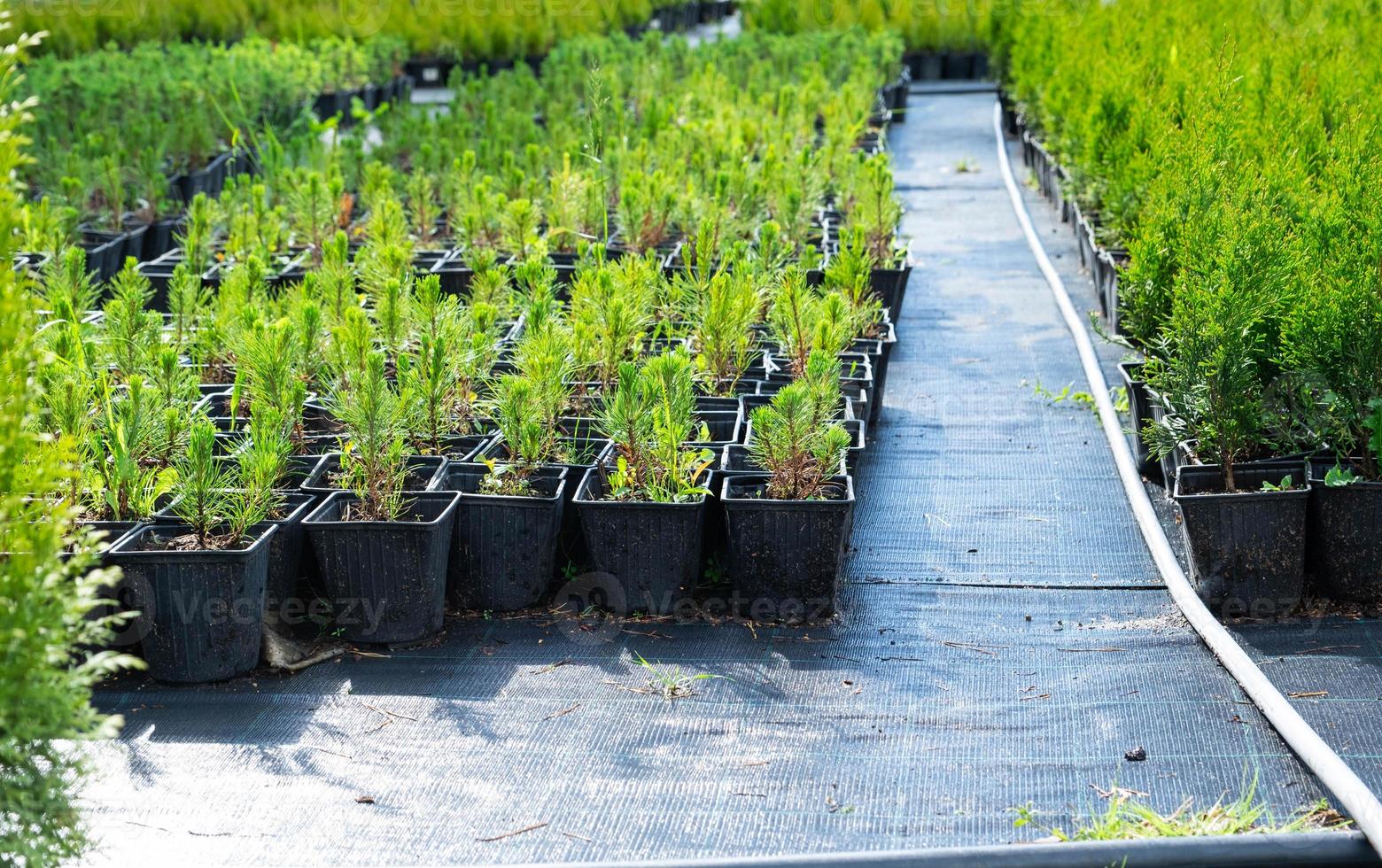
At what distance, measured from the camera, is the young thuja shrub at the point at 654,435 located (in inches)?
144

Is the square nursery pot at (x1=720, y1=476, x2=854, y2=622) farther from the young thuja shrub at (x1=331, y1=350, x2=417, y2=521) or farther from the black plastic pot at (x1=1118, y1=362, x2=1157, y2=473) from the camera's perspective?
the black plastic pot at (x1=1118, y1=362, x2=1157, y2=473)

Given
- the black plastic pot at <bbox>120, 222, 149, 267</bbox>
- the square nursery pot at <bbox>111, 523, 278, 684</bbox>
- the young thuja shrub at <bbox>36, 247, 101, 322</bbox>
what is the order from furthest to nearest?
the black plastic pot at <bbox>120, 222, 149, 267</bbox> < the young thuja shrub at <bbox>36, 247, 101, 322</bbox> < the square nursery pot at <bbox>111, 523, 278, 684</bbox>

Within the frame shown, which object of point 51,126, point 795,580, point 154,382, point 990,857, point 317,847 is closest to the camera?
point 990,857


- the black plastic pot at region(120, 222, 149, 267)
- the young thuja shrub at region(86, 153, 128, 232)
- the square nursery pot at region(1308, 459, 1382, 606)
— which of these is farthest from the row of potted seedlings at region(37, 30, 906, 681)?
the young thuja shrub at region(86, 153, 128, 232)

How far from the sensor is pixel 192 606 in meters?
3.21

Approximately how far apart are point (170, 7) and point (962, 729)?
15200mm

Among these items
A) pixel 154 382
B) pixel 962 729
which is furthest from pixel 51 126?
pixel 962 729

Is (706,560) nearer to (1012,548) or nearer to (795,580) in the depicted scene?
(795,580)

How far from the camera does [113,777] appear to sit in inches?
111

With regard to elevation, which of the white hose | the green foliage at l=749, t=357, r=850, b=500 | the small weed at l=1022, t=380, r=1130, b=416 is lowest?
the white hose

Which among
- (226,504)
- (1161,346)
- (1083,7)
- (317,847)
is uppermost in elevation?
(1083,7)

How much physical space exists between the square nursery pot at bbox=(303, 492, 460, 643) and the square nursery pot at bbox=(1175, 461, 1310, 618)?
1.88 metres

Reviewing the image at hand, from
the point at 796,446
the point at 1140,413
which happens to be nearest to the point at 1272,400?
the point at 1140,413

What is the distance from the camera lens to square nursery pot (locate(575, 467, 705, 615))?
3.59 m
